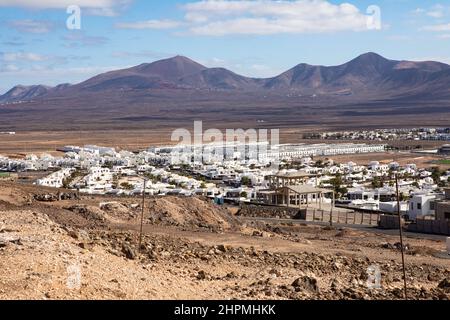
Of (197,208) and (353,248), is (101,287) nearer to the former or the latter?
(353,248)

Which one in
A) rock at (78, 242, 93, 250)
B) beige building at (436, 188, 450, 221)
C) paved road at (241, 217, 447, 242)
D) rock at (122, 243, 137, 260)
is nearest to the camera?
rock at (78, 242, 93, 250)

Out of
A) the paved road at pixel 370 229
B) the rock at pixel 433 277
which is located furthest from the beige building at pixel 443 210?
the rock at pixel 433 277

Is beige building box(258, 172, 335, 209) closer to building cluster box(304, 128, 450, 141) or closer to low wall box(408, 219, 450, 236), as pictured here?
low wall box(408, 219, 450, 236)

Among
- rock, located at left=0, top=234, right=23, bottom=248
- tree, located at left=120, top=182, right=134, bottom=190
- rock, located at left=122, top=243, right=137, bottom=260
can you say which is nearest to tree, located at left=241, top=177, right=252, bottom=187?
tree, located at left=120, top=182, right=134, bottom=190

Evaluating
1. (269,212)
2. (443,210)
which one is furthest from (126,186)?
(443,210)

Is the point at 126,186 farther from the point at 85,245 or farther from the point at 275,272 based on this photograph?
the point at 275,272
